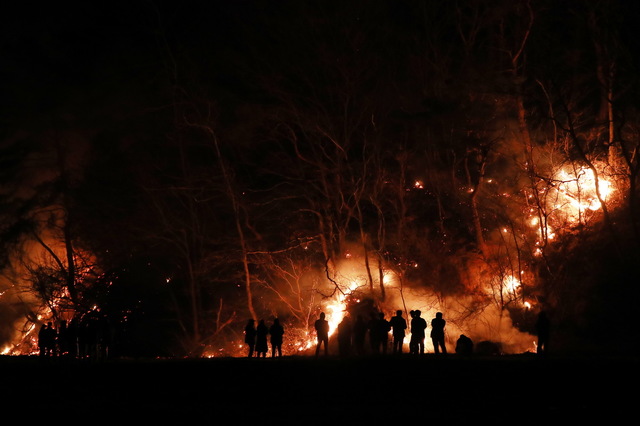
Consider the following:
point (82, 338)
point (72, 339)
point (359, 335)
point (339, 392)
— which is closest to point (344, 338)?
point (359, 335)

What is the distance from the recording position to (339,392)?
531 inches

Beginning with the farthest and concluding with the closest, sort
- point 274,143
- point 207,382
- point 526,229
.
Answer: point 274,143
point 526,229
point 207,382

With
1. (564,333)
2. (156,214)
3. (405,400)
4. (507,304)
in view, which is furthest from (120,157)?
(405,400)

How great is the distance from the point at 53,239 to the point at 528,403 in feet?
119

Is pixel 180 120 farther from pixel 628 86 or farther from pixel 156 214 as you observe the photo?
pixel 628 86

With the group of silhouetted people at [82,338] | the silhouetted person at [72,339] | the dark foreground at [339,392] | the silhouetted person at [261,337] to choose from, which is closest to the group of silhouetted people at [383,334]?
the silhouetted person at [261,337]

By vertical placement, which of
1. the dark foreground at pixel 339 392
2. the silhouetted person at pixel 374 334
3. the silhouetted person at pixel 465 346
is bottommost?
the dark foreground at pixel 339 392

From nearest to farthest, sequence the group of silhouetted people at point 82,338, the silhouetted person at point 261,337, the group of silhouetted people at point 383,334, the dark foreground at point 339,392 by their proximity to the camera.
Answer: the dark foreground at point 339,392 → the group of silhouetted people at point 383,334 → the silhouetted person at point 261,337 → the group of silhouetted people at point 82,338

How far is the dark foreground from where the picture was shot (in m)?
11.1

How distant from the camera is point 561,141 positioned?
3089 cm

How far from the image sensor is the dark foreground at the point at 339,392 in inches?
437

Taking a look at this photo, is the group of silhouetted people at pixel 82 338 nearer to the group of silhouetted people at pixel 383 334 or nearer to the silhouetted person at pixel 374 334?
the group of silhouetted people at pixel 383 334

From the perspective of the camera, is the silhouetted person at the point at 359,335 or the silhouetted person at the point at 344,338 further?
the silhouetted person at the point at 344,338

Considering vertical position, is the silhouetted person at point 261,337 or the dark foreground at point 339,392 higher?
the silhouetted person at point 261,337
